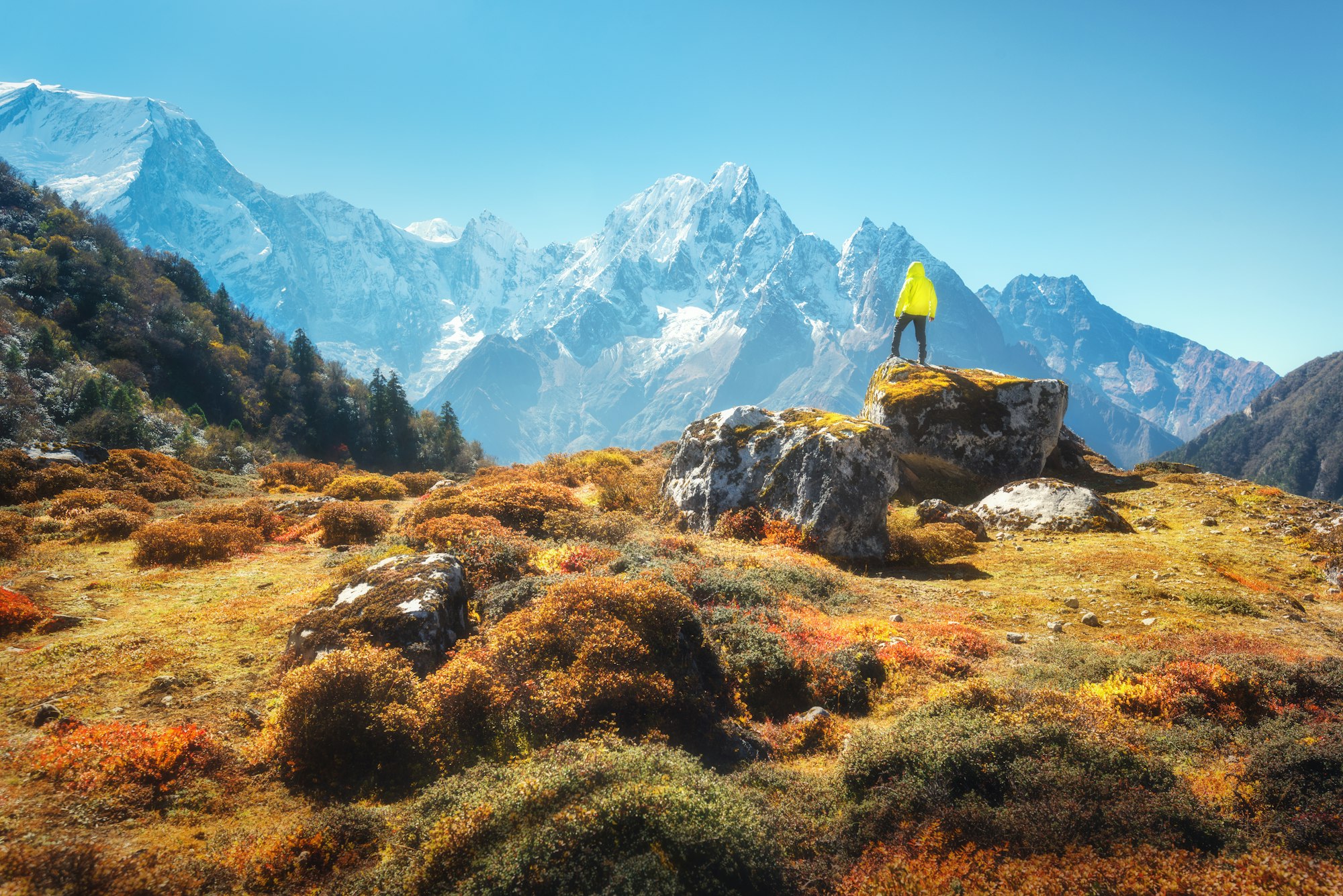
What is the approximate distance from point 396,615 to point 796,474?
465 inches

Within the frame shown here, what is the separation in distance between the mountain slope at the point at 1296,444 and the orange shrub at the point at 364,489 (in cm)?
21866

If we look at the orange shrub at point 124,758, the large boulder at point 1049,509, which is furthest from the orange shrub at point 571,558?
the large boulder at point 1049,509

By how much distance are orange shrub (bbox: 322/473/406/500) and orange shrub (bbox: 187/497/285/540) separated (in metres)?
6.61

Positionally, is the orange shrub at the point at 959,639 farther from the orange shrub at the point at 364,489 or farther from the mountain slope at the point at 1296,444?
the mountain slope at the point at 1296,444

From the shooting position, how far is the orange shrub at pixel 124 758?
5.05m

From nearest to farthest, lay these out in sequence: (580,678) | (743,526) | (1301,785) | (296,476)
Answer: (1301,785) → (580,678) → (743,526) → (296,476)

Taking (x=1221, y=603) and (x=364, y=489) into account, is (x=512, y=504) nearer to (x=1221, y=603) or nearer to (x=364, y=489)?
(x=364, y=489)

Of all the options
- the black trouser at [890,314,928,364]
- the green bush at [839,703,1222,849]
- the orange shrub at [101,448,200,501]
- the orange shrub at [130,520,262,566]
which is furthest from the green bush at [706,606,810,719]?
the orange shrub at [101,448,200,501]

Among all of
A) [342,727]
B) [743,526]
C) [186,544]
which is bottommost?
[342,727]

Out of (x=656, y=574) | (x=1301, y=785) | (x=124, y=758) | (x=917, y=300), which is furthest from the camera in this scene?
(x=917, y=300)

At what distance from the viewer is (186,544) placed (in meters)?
12.8

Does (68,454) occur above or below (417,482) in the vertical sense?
above

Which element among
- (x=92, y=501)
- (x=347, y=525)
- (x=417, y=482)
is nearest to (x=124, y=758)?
(x=347, y=525)

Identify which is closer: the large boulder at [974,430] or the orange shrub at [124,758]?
the orange shrub at [124,758]
